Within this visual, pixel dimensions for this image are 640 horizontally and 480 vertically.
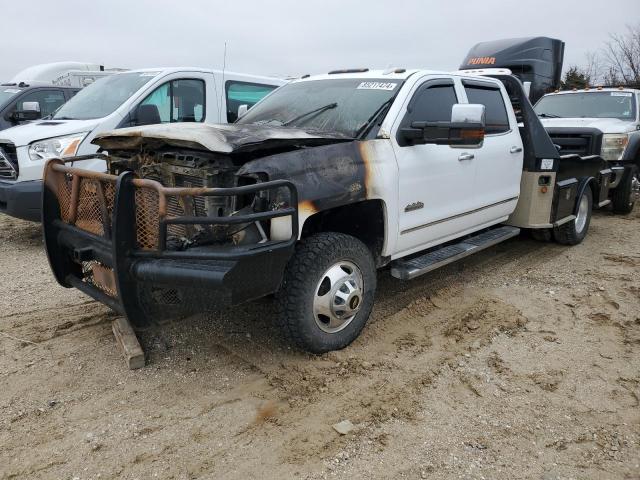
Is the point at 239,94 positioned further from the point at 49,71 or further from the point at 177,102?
the point at 49,71

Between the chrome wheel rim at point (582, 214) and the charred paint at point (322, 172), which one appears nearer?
the charred paint at point (322, 172)

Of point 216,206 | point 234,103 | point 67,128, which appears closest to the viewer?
point 216,206

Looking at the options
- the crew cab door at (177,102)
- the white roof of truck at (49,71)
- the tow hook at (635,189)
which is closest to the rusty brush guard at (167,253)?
the crew cab door at (177,102)

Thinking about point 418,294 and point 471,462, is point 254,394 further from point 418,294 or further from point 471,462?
point 418,294

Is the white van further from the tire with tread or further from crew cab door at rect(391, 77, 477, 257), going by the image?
the tire with tread

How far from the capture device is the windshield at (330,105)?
405 cm

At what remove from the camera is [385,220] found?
152 inches

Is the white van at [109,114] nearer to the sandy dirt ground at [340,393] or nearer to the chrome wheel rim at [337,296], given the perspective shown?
the sandy dirt ground at [340,393]

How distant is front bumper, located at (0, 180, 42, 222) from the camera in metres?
5.78

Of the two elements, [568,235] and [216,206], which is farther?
[568,235]

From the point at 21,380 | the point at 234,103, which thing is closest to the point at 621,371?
the point at 21,380

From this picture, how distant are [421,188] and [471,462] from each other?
210 cm

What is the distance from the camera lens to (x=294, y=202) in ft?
10.1

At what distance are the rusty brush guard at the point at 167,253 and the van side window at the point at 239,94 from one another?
426 centimetres
